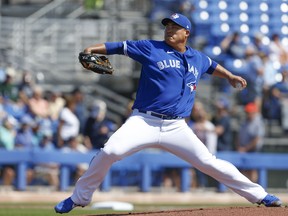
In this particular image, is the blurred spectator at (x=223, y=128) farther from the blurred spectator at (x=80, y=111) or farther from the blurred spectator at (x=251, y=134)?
the blurred spectator at (x=80, y=111)

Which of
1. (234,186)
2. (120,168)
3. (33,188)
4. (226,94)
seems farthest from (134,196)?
(234,186)

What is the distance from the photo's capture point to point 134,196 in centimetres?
1616

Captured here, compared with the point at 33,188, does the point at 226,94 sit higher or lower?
higher

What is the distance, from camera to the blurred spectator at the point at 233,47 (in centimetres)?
1991

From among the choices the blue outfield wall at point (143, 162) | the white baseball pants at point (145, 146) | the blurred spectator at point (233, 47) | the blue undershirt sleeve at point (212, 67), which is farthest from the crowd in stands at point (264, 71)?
the white baseball pants at point (145, 146)

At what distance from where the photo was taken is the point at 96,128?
1673 cm

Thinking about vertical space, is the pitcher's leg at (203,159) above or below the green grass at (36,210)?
above

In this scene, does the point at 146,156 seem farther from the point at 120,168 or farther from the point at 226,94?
the point at 226,94

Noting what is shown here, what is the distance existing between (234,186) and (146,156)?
7.80 meters

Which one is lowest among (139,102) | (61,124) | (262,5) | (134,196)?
(134,196)

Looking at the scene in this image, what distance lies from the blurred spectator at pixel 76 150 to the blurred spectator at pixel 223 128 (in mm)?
2688

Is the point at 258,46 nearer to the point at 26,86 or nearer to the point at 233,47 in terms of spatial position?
the point at 233,47

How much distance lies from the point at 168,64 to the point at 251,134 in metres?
8.76

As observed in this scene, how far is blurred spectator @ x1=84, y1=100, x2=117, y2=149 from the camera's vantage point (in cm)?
1667
